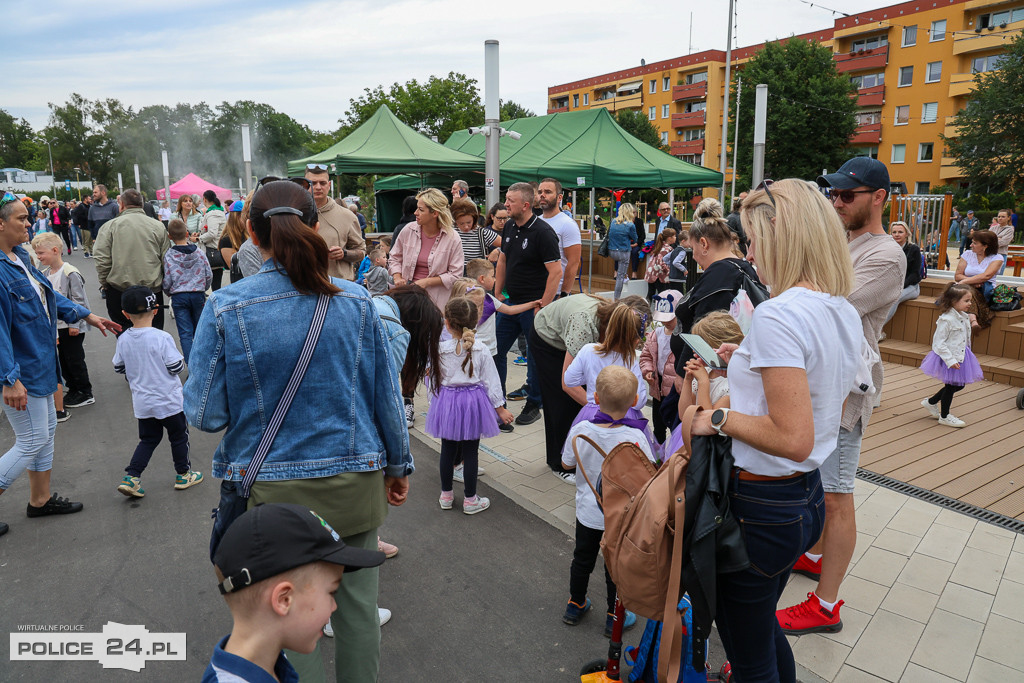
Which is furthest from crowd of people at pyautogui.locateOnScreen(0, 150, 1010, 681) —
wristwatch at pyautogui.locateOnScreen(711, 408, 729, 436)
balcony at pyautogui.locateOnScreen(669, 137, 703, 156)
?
balcony at pyautogui.locateOnScreen(669, 137, 703, 156)

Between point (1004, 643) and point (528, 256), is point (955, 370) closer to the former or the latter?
point (1004, 643)

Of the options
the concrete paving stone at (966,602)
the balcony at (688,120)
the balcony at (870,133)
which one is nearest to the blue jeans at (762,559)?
the concrete paving stone at (966,602)

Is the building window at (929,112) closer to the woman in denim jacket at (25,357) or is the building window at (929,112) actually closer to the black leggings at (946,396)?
the black leggings at (946,396)

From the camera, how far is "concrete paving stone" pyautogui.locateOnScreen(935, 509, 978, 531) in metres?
4.19

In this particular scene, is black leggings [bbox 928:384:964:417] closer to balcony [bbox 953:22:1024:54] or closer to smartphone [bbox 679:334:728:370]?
smartphone [bbox 679:334:728:370]

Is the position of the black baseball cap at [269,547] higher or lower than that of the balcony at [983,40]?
lower

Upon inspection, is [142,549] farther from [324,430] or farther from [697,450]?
[697,450]

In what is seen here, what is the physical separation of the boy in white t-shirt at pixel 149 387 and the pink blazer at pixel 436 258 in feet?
7.05

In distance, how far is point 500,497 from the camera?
471 cm

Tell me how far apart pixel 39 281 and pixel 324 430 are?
3387 millimetres

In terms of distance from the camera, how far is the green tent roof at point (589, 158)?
12.8m

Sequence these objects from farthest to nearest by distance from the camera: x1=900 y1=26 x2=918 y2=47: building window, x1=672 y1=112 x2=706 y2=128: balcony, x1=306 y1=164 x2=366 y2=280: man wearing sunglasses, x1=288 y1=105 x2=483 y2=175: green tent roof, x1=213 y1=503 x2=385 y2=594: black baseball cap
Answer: x1=672 y1=112 x2=706 y2=128: balcony
x1=900 y1=26 x2=918 y2=47: building window
x1=288 y1=105 x2=483 y2=175: green tent roof
x1=306 y1=164 x2=366 y2=280: man wearing sunglasses
x1=213 y1=503 x2=385 y2=594: black baseball cap

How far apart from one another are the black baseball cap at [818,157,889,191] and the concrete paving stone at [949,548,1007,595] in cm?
218

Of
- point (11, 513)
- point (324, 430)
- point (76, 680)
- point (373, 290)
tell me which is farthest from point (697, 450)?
point (373, 290)
